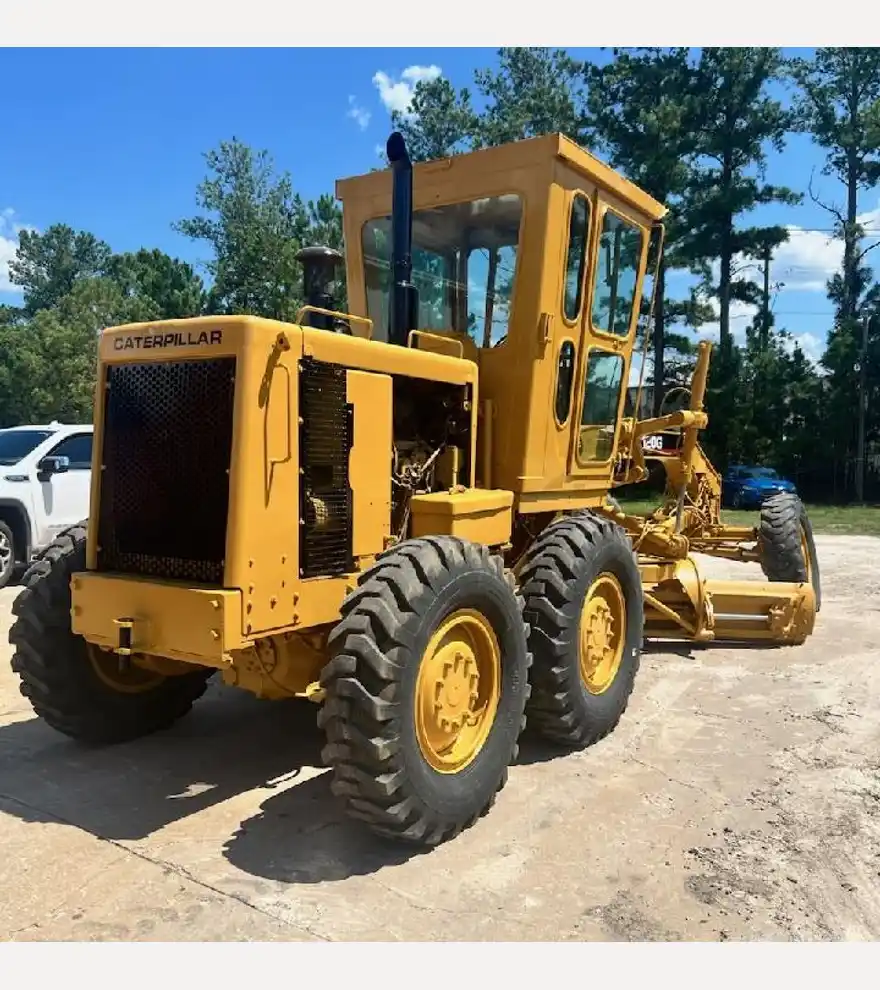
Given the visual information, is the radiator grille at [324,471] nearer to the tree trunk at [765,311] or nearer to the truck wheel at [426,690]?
the truck wheel at [426,690]

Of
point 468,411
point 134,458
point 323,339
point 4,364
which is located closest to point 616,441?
point 468,411

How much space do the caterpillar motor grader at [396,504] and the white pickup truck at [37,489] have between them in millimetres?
5723

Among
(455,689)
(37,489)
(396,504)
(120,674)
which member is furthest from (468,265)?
(37,489)

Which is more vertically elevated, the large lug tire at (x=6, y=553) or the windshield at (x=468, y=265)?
the windshield at (x=468, y=265)

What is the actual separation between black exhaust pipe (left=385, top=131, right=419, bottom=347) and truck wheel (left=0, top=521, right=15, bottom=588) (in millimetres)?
6803

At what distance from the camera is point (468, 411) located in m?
4.91

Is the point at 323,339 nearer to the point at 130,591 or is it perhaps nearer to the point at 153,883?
the point at 130,591

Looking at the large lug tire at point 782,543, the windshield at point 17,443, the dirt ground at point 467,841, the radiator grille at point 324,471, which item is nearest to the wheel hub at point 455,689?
the dirt ground at point 467,841

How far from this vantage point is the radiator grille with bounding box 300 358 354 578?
3867 mm

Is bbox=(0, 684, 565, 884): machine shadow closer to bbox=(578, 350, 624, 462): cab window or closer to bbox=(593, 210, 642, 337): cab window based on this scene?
bbox=(578, 350, 624, 462): cab window

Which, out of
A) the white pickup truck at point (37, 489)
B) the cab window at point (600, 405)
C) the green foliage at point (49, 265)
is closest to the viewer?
the cab window at point (600, 405)

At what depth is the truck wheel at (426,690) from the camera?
11.4 feet

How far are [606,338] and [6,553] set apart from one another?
7314mm

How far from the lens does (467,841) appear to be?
3.82m
